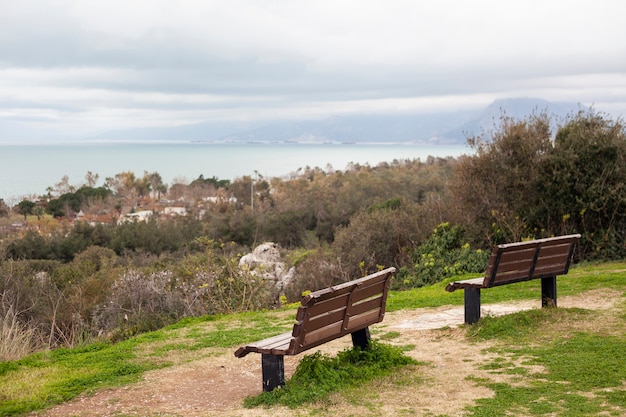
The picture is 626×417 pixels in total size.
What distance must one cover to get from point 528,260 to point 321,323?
355 centimetres

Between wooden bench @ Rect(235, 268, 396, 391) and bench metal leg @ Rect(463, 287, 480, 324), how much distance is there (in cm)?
195

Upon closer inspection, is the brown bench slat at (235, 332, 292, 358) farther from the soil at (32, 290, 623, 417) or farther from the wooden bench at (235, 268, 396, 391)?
the soil at (32, 290, 623, 417)

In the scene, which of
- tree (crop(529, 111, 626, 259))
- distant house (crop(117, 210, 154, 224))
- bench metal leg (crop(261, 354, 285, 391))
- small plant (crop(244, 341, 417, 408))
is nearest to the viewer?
small plant (crop(244, 341, 417, 408))

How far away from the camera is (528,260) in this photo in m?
8.60

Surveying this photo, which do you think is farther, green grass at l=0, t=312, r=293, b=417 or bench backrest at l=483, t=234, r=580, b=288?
bench backrest at l=483, t=234, r=580, b=288

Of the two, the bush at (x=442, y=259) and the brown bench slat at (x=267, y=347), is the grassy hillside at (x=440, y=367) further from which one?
the bush at (x=442, y=259)

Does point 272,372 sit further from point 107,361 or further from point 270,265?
point 270,265

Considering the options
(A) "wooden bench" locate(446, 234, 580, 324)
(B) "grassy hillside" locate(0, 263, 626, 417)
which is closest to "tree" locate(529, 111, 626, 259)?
(B) "grassy hillside" locate(0, 263, 626, 417)

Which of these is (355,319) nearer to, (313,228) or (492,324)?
(492,324)

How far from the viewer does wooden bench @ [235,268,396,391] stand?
19.8ft

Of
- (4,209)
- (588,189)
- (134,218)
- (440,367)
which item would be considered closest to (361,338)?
(440,367)

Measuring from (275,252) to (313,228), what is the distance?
21135 mm

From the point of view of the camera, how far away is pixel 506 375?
6484mm

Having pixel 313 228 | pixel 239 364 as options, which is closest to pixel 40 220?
pixel 313 228
